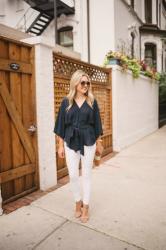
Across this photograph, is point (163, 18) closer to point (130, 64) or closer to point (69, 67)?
point (130, 64)

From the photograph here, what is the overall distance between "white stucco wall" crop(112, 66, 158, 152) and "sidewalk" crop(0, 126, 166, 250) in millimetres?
2691

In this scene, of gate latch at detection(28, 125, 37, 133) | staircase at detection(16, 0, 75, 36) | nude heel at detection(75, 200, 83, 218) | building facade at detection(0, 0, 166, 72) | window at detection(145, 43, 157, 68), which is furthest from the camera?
window at detection(145, 43, 157, 68)

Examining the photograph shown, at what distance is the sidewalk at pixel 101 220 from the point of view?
9.63ft

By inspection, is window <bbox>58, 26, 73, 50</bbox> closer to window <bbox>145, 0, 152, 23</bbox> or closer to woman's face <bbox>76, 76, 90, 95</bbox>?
window <bbox>145, 0, 152, 23</bbox>

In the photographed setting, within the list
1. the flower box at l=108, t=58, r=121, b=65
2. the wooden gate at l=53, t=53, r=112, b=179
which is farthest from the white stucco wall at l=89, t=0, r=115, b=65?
the wooden gate at l=53, t=53, r=112, b=179

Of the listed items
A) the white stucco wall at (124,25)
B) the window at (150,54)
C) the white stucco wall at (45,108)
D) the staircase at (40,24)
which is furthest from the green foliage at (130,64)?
the window at (150,54)

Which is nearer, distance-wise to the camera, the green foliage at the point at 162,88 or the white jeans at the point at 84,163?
the white jeans at the point at 84,163

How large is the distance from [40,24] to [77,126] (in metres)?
11.7

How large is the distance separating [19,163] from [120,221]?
1.75 m

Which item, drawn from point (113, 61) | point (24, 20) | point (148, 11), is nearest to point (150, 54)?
point (148, 11)

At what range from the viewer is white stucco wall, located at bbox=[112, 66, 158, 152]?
7.74 meters

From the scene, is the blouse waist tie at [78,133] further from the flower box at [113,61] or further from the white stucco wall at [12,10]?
the white stucco wall at [12,10]

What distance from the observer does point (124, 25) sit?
47.1 ft

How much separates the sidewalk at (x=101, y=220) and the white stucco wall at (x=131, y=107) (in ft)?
8.83
